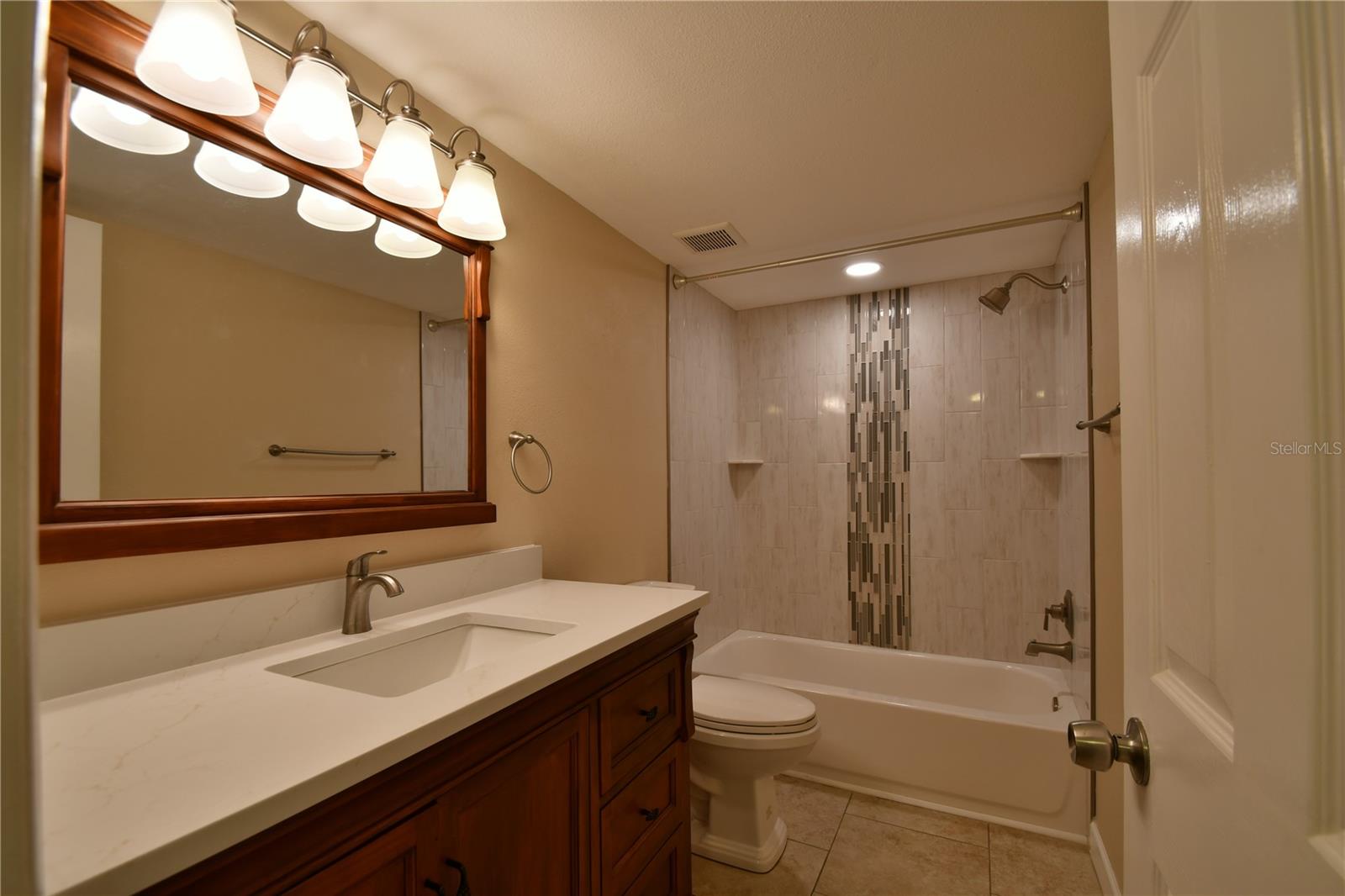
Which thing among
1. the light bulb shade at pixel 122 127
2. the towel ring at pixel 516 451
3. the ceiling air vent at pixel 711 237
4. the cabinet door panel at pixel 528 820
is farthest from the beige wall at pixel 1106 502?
the light bulb shade at pixel 122 127

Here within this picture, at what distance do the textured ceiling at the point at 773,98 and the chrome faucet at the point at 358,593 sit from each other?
1195 mm

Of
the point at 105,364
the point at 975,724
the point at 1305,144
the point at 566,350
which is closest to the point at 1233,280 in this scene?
the point at 1305,144

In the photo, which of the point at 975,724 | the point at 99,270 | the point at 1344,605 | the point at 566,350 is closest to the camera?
the point at 1344,605

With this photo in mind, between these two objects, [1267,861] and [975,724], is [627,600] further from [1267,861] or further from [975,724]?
[975,724]

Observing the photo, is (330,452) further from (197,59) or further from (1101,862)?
(1101,862)

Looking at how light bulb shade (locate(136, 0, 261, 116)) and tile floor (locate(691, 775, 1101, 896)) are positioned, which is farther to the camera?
tile floor (locate(691, 775, 1101, 896))

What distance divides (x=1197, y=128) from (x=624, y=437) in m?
2.04

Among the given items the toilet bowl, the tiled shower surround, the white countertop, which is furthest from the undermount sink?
the tiled shower surround

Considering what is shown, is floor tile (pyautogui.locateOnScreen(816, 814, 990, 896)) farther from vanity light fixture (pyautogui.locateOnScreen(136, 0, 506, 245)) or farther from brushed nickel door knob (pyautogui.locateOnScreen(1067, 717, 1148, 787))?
vanity light fixture (pyautogui.locateOnScreen(136, 0, 506, 245))

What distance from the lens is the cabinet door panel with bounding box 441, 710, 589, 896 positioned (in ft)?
2.82

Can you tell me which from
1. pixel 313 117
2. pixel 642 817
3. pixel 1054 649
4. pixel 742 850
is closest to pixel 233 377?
pixel 313 117

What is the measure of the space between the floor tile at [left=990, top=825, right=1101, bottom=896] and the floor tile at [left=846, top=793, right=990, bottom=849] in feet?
0.17

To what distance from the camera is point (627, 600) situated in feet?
4.83

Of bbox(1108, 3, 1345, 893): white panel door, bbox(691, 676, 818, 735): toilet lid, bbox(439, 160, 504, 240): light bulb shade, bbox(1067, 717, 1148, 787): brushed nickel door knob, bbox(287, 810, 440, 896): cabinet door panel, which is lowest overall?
bbox(691, 676, 818, 735): toilet lid
